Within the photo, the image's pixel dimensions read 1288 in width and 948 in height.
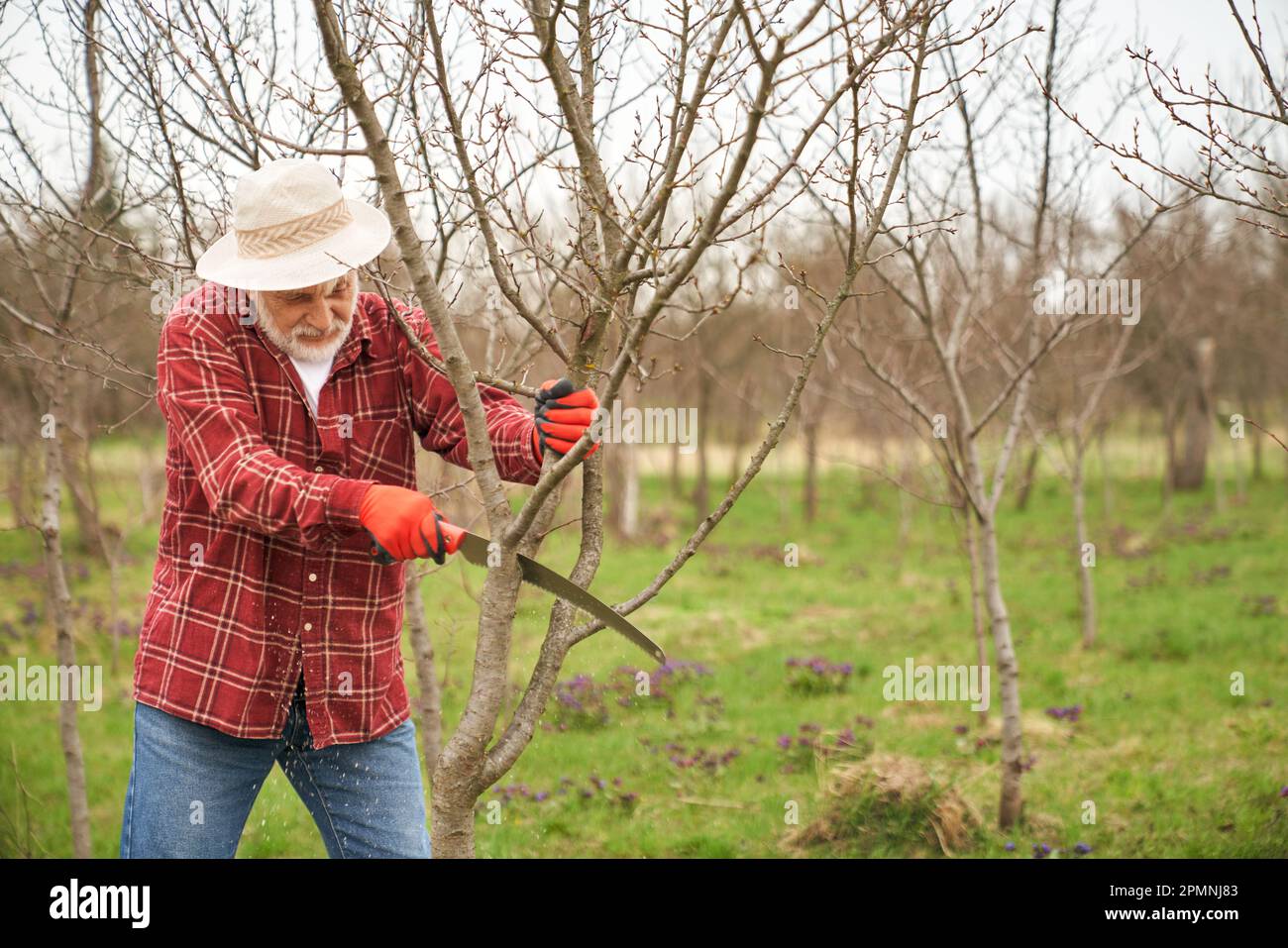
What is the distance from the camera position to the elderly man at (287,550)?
91.0 inches

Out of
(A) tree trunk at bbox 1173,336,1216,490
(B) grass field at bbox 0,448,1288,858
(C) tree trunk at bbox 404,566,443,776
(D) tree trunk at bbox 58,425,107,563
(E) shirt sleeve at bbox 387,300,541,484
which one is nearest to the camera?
(E) shirt sleeve at bbox 387,300,541,484

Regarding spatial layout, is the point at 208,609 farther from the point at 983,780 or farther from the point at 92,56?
the point at 983,780

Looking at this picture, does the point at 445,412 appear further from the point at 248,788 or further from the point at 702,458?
the point at 702,458

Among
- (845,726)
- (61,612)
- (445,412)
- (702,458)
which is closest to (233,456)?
(445,412)

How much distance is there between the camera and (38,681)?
7398 mm

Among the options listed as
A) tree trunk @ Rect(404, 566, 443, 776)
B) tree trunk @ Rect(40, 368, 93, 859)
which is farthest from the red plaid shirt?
tree trunk @ Rect(40, 368, 93, 859)

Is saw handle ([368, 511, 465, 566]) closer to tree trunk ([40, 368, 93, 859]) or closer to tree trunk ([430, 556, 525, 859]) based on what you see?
tree trunk ([430, 556, 525, 859])

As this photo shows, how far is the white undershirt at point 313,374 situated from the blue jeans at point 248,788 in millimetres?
723

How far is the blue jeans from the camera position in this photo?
2322 millimetres

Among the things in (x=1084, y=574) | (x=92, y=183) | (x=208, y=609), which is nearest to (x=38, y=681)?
(x=92, y=183)

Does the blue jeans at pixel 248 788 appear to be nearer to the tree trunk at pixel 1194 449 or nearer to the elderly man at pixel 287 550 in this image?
the elderly man at pixel 287 550

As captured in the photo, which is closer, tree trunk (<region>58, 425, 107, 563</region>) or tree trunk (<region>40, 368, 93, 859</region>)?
tree trunk (<region>40, 368, 93, 859</region>)
